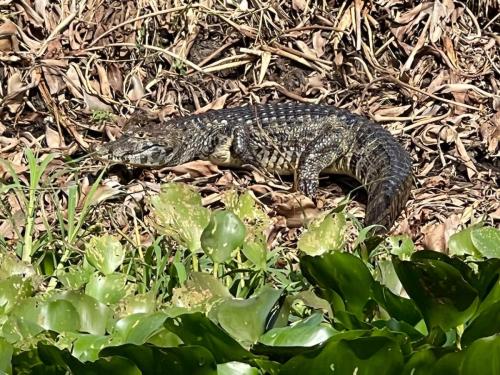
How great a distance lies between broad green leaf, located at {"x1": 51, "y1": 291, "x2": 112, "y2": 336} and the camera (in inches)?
82.9

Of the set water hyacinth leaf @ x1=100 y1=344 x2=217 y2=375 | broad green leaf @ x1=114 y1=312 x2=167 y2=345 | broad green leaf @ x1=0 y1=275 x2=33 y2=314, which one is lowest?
broad green leaf @ x1=0 y1=275 x2=33 y2=314

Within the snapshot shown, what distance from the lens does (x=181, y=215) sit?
7.98 ft

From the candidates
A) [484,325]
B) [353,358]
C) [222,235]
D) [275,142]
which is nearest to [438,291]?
[484,325]

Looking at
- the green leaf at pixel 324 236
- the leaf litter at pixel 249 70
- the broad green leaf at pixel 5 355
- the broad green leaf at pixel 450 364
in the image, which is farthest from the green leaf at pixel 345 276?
the leaf litter at pixel 249 70

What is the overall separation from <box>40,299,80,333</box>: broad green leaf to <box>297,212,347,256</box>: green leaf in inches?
22.5

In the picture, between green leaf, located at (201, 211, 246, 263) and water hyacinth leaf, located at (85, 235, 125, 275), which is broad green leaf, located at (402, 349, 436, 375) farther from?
water hyacinth leaf, located at (85, 235, 125, 275)

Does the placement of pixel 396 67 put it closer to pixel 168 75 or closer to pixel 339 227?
pixel 168 75

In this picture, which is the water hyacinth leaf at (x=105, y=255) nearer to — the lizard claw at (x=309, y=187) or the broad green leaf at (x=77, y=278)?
the broad green leaf at (x=77, y=278)

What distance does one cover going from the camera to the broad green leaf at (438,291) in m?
1.87

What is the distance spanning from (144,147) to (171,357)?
395 centimetres

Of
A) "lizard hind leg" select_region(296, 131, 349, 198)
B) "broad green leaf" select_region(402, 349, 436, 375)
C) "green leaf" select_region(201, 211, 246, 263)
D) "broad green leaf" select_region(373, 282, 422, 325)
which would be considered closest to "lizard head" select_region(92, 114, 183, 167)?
"lizard hind leg" select_region(296, 131, 349, 198)

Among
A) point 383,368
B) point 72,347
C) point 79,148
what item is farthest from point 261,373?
point 79,148

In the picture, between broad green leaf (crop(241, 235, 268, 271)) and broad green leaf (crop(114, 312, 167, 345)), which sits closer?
broad green leaf (crop(114, 312, 167, 345))

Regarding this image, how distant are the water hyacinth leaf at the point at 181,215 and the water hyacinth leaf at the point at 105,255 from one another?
0.12 meters
